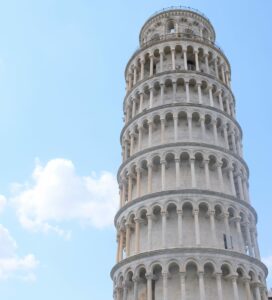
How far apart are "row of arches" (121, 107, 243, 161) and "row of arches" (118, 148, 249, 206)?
1115 mm

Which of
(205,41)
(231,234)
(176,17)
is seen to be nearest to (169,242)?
(231,234)

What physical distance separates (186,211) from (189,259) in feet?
10.6

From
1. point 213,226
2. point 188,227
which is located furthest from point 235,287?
point 188,227

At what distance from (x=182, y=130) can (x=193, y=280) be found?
1013 centimetres

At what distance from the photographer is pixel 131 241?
87.9 ft

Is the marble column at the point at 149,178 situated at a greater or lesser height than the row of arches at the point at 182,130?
lesser

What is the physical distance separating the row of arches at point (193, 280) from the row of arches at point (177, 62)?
14425mm

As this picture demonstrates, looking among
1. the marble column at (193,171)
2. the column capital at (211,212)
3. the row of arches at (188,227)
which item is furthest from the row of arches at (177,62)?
the column capital at (211,212)

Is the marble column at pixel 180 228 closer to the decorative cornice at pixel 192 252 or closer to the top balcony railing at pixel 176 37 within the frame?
the decorative cornice at pixel 192 252

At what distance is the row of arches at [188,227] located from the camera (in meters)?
24.8

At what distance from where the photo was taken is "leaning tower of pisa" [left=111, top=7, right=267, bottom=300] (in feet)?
77.6

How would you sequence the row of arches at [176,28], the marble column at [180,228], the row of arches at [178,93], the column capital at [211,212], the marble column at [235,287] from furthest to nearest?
1. the row of arches at [176,28]
2. the row of arches at [178,93]
3. the column capital at [211,212]
4. the marble column at [180,228]
5. the marble column at [235,287]

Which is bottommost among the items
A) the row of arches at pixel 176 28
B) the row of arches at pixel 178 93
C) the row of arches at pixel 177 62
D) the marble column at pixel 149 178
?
the marble column at pixel 149 178

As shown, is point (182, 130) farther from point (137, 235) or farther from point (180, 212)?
point (137, 235)
